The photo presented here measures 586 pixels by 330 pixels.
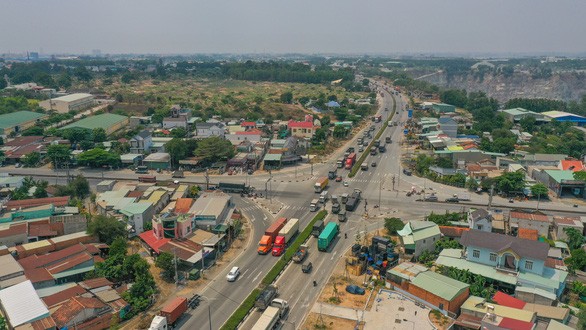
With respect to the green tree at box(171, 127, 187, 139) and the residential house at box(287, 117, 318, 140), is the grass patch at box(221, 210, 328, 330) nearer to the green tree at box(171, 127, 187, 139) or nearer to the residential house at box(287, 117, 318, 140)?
the residential house at box(287, 117, 318, 140)

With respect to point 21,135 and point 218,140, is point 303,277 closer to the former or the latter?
point 218,140

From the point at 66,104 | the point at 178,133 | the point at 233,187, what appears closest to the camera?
the point at 233,187

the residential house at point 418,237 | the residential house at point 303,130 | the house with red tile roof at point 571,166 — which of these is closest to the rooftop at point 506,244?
the residential house at point 418,237

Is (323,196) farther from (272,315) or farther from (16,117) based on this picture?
(16,117)

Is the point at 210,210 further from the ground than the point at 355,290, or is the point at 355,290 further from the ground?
the point at 210,210

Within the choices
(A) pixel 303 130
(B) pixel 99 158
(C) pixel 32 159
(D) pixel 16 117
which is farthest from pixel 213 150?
(D) pixel 16 117

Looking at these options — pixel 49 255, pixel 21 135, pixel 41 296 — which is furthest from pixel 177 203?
pixel 21 135

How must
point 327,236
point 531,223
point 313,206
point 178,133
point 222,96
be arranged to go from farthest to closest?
point 222,96 < point 178,133 < point 313,206 < point 531,223 < point 327,236

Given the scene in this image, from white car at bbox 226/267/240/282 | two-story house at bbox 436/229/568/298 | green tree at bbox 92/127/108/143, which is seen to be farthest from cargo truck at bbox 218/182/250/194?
green tree at bbox 92/127/108/143
